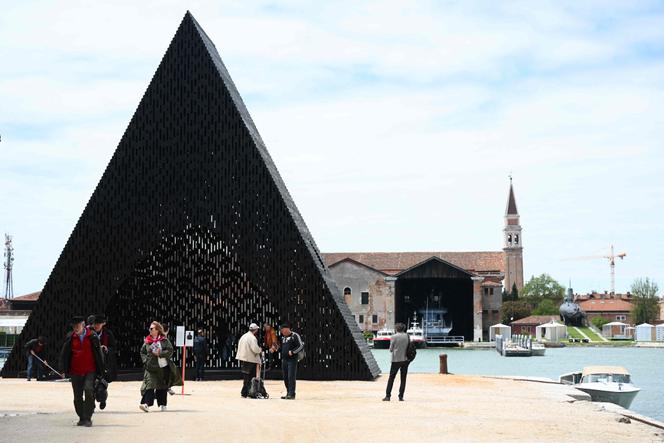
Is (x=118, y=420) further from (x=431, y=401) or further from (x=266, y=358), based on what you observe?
(x=266, y=358)

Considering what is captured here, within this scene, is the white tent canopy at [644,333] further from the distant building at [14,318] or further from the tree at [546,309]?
the distant building at [14,318]

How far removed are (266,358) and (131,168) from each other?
251 inches

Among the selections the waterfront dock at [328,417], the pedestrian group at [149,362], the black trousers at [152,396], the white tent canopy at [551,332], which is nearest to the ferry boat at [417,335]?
the white tent canopy at [551,332]

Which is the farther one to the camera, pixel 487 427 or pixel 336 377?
pixel 336 377

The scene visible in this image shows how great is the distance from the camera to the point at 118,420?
14344mm

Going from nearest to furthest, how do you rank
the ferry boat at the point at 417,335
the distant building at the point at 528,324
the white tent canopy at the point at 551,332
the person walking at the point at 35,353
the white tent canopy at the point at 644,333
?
the person walking at the point at 35,353, the ferry boat at the point at 417,335, the white tent canopy at the point at 551,332, the white tent canopy at the point at 644,333, the distant building at the point at 528,324

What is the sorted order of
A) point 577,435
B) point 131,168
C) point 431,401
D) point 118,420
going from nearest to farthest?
point 577,435, point 118,420, point 431,401, point 131,168

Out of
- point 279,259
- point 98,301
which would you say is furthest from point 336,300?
point 98,301

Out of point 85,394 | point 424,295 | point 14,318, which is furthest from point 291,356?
point 424,295

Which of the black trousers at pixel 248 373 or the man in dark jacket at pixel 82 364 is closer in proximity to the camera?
the man in dark jacket at pixel 82 364

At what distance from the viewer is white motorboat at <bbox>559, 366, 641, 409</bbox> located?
28.6 m

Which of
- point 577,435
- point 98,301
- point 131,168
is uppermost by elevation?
point 131,168

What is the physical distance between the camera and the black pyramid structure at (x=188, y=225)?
25.2 m

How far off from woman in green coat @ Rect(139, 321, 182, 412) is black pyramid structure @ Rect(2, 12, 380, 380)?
9.40 meters
